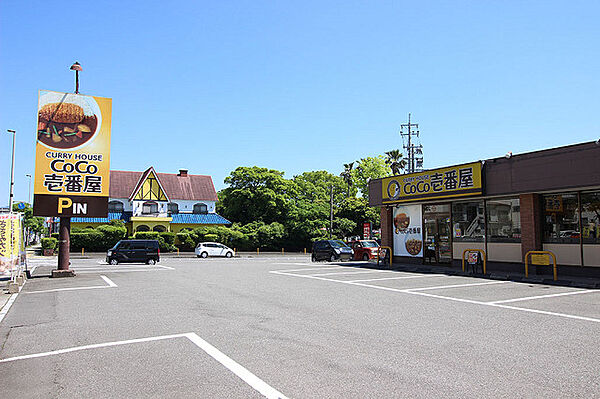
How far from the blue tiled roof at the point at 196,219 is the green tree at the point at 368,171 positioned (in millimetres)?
23531

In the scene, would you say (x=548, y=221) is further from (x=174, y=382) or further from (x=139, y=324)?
(x=174, y=382)

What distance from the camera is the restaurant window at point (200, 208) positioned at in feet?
197

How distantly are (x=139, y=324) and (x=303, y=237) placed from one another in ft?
161

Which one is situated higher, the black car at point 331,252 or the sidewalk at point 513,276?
the black car at point 331,252

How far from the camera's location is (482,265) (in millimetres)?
20641

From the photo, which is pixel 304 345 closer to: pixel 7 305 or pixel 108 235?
pixel 7 305

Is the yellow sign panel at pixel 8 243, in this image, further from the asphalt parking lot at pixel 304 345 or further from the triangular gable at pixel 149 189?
the triangular gable at pixel 149 189

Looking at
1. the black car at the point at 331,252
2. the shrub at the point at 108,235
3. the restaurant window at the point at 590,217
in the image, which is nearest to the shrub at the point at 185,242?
the shrub at the point at 108,235

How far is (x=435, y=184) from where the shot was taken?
22641 millimetres

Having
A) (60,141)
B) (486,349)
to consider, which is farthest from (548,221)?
(60,141)

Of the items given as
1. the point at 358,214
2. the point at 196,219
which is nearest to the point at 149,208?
the point at 196,219

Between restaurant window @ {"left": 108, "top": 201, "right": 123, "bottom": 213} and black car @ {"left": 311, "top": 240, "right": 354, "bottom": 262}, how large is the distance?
31.9 meters

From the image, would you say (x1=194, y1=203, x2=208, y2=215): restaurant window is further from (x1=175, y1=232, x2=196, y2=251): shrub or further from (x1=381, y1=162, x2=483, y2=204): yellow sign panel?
(x1=381, y1=162, x2=483, y2=204): yellow sign panel

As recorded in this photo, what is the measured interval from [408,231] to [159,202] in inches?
1511
